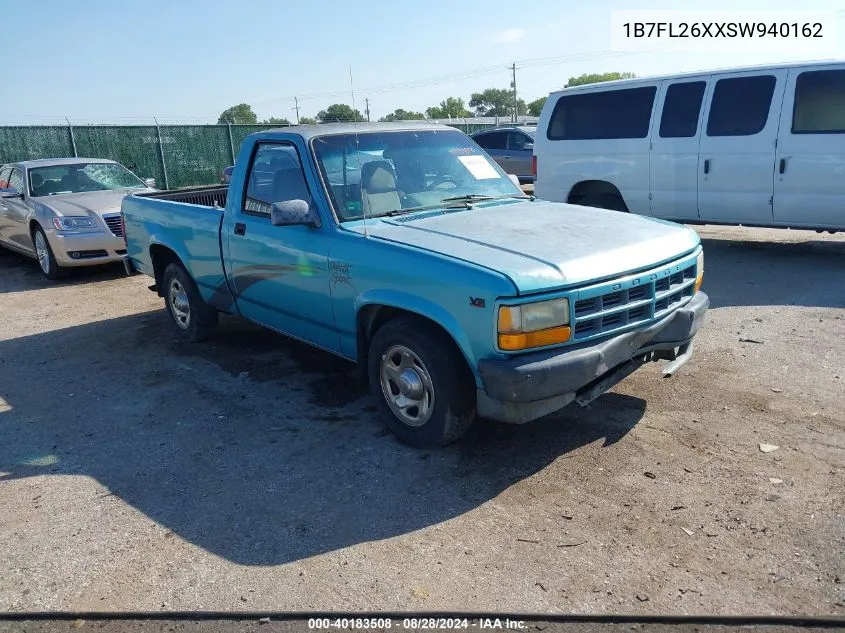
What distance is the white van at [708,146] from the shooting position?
7945mm

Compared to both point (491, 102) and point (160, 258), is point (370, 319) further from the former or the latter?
point (491, 102)

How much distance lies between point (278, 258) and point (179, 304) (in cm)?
214

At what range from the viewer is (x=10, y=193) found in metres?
10.5

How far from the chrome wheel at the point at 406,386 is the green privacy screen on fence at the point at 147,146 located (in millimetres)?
17076

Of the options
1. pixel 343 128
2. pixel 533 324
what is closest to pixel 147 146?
pixel 343 128

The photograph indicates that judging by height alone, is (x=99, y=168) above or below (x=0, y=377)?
above

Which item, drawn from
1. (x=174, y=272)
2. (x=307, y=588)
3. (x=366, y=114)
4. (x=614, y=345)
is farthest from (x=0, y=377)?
(x=614, y=345)

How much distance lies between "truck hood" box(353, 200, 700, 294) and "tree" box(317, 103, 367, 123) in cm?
153

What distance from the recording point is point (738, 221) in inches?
340

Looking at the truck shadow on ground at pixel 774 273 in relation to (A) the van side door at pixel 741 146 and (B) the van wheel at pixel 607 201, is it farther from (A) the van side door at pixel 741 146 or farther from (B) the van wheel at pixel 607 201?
(B) the van wheel at pixel 607 201

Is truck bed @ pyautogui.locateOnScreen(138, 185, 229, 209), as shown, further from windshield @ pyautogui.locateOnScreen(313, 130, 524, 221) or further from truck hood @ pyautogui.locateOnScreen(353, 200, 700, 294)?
truck hood @ pyautogui.locateOnScreen(353, 200, 700, 294)

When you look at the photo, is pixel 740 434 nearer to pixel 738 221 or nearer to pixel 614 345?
pixel 614 345

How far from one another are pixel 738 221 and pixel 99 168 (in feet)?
30.0

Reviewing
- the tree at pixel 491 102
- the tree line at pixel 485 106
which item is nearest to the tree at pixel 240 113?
the tree line at pixel 485 106
